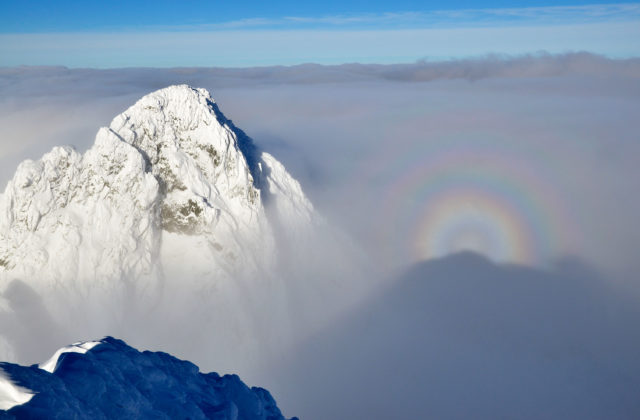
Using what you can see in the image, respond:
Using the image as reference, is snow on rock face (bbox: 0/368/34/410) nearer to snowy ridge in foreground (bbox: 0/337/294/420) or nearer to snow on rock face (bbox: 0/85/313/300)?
snowy ridge in foreground (bbox: 0/337/294/420)

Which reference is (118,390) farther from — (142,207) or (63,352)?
(142,207)

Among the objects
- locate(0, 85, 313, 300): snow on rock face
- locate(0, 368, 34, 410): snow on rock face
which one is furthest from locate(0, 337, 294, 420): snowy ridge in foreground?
locate(0, 85, 313, 300): snow on rock face

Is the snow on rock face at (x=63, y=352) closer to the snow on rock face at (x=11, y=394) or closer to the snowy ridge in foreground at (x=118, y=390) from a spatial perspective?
the snowy ridge in foreground at (x=118, y=390)

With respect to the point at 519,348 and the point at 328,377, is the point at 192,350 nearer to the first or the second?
the point at 328,377

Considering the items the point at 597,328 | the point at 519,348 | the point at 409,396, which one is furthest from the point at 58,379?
the point at 597,328

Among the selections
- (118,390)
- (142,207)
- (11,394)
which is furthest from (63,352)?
(142,207)

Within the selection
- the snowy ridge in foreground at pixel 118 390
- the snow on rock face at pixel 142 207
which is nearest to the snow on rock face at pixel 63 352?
the snowy ridge in foreground at pixel 118 390
